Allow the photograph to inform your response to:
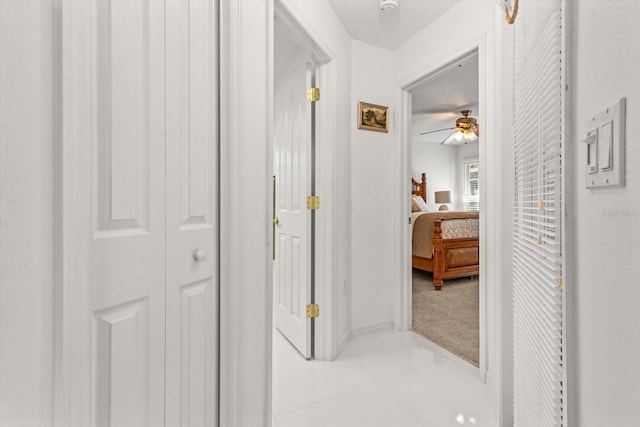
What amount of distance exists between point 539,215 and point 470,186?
7.64m

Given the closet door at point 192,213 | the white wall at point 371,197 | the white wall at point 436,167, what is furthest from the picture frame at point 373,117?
the white wall at point 436,167

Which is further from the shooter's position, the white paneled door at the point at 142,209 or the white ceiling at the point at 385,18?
the white ceiling at the point at 385,18

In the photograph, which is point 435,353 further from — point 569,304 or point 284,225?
point 569,304

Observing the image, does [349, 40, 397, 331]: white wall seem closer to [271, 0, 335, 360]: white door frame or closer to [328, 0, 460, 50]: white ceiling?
[328, 0, 460, 50]: white ceiling

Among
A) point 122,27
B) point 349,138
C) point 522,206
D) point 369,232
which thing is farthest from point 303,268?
point 122,27

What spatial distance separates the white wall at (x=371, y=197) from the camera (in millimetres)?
2598

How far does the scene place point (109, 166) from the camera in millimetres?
819

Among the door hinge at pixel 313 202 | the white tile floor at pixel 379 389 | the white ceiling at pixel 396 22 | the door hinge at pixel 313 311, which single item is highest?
the white ceiling at pixel 396 22

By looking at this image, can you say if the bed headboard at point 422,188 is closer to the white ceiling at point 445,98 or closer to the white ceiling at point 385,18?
the white ceiling at point 445,98

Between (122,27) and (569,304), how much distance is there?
1.33m

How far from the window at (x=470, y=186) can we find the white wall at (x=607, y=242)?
7771 mm

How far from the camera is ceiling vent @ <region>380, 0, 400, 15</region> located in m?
2.12

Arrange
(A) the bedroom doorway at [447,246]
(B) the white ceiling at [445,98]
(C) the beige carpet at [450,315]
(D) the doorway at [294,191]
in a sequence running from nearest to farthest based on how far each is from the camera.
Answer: (D) the doorway at [294,191]
(C) the beige carpet at [450,315]
(A) the bedroom doorway at [447,246]
(B) the white ceiling at [445,98]

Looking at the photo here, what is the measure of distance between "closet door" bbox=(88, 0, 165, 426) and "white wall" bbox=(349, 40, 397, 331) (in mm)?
1804
